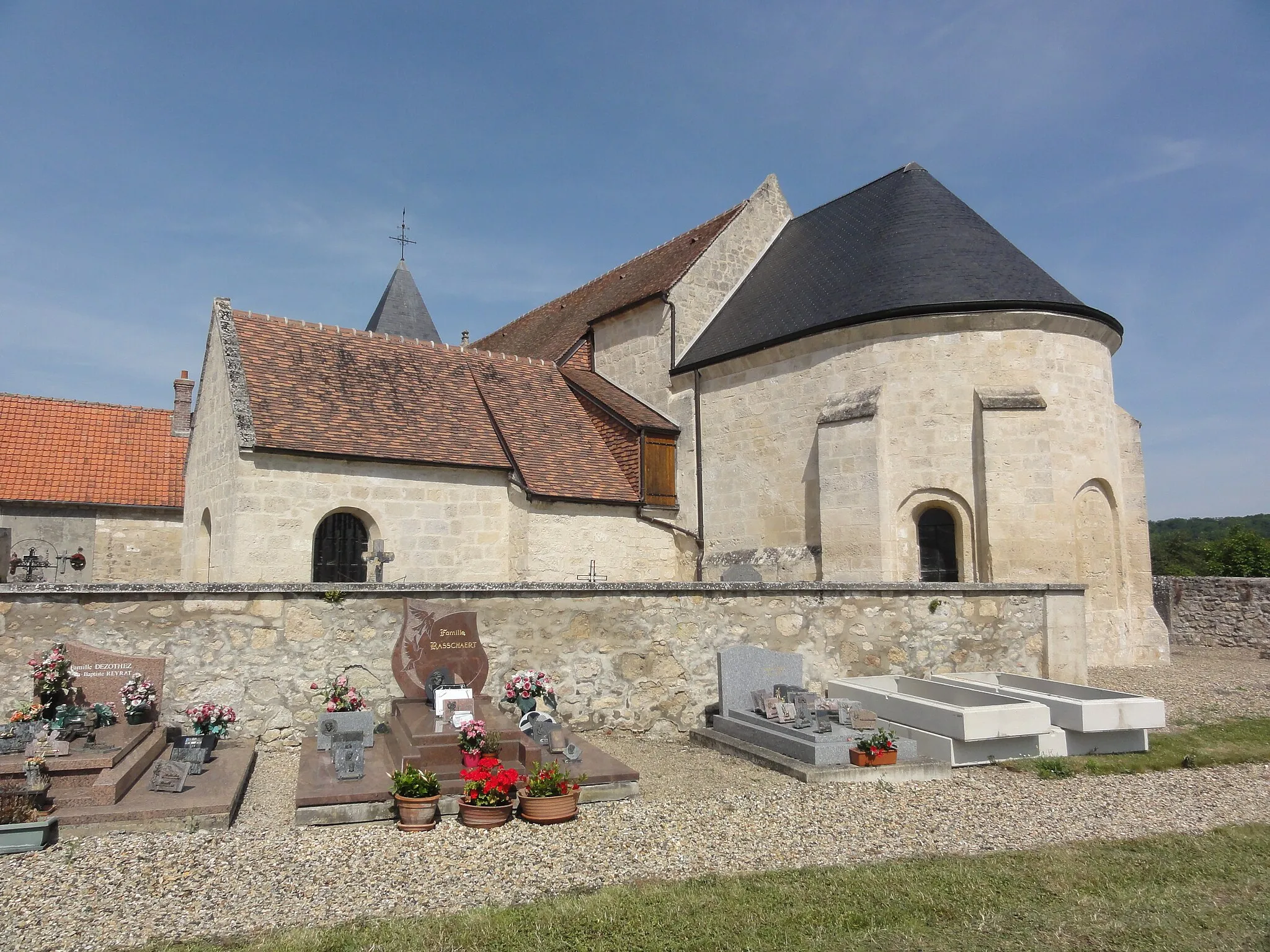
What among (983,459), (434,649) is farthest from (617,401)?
(434,649)

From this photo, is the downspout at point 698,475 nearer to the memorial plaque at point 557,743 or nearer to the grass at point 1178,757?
the grass at point 1178,757

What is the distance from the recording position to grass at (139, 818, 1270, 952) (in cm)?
464

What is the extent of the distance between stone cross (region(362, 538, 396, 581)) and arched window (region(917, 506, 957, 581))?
959 cm

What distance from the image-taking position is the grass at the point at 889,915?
4641mm

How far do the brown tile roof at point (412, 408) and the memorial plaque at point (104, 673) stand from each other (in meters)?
5.95

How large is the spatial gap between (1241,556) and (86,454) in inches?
1515

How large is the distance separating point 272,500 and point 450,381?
5.11m

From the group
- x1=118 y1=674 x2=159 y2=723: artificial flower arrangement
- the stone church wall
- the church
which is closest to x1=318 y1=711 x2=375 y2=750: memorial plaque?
x1=118 y1=674 x2=159 y2=723: artificial flower arrangement

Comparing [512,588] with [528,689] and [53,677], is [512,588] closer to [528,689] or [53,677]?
[528,689]

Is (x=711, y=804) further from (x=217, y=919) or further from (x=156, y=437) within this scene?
(x=156, y=437)

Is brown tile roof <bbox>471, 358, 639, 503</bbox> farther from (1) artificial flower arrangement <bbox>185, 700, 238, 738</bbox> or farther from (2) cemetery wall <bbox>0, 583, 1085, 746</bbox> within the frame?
(1) artificial flower arrangement <bbox>185, 700, 238, 738</bbox>

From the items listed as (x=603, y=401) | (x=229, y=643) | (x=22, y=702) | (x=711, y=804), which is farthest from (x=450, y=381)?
(x=711, y=804)

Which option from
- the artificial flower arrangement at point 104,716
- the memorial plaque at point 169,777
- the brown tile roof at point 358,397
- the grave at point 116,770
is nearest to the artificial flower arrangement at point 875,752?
the grave at point 116,770

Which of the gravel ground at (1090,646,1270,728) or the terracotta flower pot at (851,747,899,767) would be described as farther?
the gravel ground at (1090,646,1270,728)
